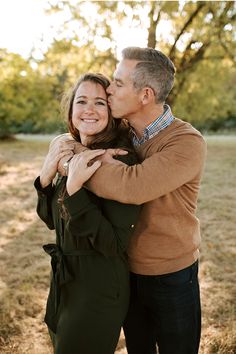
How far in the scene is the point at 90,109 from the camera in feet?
6.31

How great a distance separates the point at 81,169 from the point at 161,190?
14.2 inches

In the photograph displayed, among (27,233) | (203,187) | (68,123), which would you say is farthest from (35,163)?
(68,123)

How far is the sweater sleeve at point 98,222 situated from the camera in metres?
1.58

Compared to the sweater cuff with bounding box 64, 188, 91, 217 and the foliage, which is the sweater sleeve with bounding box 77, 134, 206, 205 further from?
the foliage

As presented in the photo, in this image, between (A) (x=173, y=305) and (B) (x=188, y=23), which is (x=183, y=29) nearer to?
(B) (x=188, y=23)

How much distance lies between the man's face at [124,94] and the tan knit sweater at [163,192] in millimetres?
188

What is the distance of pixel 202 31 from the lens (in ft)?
34.2

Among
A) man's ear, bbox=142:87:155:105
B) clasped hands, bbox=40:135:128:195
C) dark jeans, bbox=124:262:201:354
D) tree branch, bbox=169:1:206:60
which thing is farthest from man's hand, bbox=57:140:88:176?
tree branch, bbox=169:1:206:60

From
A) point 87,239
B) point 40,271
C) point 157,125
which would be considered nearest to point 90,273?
point 87,239

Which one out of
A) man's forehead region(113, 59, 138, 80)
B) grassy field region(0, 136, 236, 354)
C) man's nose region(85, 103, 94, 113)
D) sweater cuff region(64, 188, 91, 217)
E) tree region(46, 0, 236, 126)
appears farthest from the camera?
tree region(46, 0, 236, 126)

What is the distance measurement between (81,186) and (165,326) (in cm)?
91

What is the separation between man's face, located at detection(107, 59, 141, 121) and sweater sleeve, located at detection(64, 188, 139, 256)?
472 mm

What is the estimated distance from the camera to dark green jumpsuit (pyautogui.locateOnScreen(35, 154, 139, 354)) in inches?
63.2

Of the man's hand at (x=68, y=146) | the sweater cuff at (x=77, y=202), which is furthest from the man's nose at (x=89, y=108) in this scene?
the sweater cuff at (x=77, y=202)
